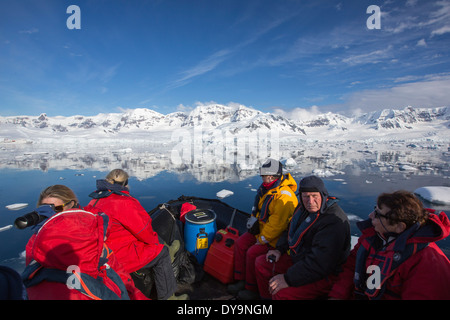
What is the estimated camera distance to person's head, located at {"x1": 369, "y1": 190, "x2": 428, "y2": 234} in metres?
1.41

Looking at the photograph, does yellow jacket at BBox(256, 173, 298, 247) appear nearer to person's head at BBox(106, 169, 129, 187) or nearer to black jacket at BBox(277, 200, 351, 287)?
black jacket at BBox(277, 200, 351, 287)

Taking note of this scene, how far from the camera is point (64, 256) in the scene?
3.75ft

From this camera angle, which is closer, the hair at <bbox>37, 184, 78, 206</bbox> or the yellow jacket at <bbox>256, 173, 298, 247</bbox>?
the hair at <bbox>37, 184, 78, 206</bbox>

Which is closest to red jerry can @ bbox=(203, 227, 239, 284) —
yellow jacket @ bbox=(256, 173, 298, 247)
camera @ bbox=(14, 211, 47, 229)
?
yellow jacket @ bbox=(256, 173, 298, 247)

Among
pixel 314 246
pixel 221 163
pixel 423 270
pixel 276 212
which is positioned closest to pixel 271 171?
pixel 276 212

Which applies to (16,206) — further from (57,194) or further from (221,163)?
(221,163)

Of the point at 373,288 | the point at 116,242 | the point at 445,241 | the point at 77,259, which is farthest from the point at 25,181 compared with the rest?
the point at 445,241

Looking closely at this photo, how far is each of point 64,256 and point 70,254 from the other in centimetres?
3

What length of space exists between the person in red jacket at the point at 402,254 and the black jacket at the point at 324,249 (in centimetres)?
17

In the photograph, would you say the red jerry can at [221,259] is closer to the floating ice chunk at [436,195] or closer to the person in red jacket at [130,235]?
the person in red jacket at [130,235]

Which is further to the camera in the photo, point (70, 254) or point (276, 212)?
point (276, 212)
